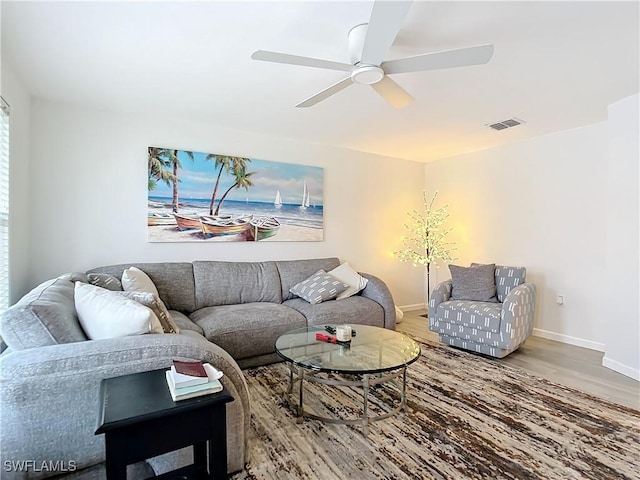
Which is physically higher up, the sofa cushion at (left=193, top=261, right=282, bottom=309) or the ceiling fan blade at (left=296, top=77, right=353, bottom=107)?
the ceiling fan blade at (left=296, top=77, right=353, bottom=107)

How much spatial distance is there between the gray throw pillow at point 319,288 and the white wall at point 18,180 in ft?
7.85

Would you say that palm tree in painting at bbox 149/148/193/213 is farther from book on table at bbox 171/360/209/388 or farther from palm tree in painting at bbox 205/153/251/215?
book on table at bbox 171/360/209/388

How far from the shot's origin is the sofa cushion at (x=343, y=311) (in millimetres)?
3463

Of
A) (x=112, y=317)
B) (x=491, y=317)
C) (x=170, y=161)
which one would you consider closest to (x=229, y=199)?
(x=170, y=161)

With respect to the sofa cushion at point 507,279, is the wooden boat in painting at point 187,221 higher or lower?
higher

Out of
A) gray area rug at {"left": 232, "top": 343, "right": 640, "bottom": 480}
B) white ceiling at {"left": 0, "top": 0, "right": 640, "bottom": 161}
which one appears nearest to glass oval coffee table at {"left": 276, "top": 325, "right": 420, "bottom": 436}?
gray area rug at {"left": 232, "top": 343, "right": 640, "bottom": 480}

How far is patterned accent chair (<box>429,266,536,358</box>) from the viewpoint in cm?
328

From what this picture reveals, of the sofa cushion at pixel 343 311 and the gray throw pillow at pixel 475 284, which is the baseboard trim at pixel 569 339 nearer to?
the gray throw pillow at pixel 475 284

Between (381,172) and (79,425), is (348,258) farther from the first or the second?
(79,425)

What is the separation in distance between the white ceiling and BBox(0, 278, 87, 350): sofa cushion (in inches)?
60.9

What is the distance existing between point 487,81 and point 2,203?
367 centimetres

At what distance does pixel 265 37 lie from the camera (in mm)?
2123

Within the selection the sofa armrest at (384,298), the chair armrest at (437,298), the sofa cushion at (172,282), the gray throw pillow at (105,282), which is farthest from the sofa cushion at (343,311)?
the gray throw pillow at (105,282)

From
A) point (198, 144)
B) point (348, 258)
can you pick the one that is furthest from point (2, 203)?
point (348, 258)
